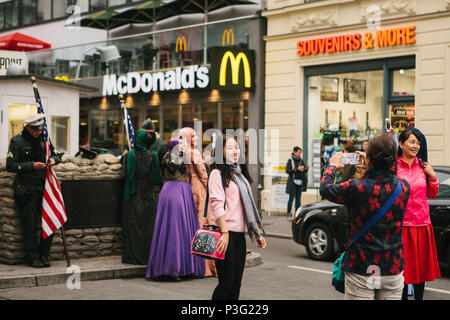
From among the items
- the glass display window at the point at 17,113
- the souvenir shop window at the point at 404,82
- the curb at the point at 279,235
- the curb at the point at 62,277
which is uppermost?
the souvenir shop window at the point at 404,82

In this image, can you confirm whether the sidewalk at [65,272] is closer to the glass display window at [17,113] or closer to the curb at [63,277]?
the curb at [63,277]

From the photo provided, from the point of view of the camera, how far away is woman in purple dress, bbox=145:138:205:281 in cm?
867

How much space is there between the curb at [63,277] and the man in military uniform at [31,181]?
1.72 feet

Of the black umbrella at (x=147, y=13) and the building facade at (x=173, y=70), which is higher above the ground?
the black umbrella at (x=147, y=13)

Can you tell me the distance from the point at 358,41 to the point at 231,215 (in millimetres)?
13138

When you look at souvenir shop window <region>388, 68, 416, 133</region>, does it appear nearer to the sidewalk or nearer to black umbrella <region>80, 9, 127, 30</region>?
the sidewalk

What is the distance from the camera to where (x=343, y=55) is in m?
18.4

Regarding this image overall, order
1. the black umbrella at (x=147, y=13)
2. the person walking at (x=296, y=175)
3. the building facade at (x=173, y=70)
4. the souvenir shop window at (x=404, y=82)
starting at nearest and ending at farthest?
the souvenir shop window at (x=404, y=82) < the person walking at (x=296, y=175) < the building facade at (x=173, y=70) < the black umbrella at (x=147, y=13)

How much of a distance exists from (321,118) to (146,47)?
7.31 meters

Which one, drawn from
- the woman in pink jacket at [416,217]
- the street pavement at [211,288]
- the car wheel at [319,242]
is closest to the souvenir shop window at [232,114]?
the car wheel at [319,242]

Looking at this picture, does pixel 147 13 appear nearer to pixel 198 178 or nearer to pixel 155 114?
pixel 155 114

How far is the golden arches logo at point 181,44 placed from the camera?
2238 centimetres

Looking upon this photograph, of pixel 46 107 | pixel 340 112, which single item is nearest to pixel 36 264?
pixel 46 107

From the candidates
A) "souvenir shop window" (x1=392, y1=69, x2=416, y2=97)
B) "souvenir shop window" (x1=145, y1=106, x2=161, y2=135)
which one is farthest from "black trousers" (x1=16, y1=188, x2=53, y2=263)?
"souvenir shop window" (x1=145, y1=106, x2=161, y2=135)
